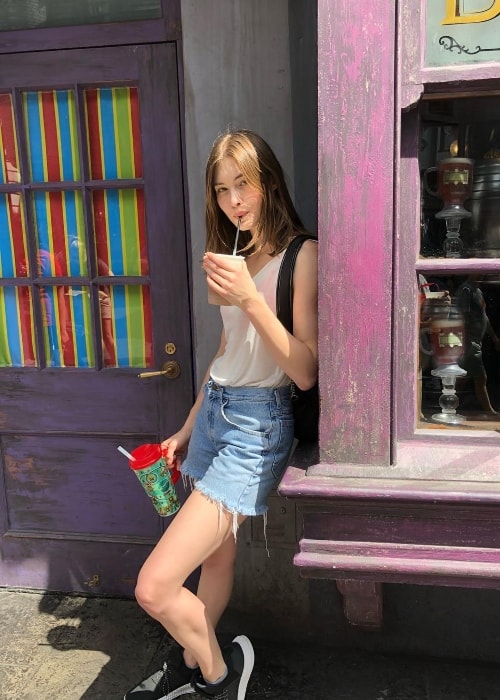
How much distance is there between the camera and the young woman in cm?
187

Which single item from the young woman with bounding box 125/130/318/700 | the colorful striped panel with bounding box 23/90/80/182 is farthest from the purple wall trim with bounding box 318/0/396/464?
the colorful striped panel with bounding box 23/90/80/182

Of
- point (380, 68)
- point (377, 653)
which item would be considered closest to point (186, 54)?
point (380, 68)

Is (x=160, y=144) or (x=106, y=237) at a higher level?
(x=160, y=144)

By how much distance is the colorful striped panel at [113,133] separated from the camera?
2.66m

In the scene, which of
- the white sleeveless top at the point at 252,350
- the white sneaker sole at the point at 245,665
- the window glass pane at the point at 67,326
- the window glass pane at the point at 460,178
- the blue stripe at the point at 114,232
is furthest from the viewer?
the window glass pane at the point at 67,326

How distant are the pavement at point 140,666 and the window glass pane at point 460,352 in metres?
1.26

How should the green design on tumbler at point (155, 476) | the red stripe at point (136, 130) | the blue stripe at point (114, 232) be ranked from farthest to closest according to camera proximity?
the blue stripe at point (114, 232)
the red stripe at point (136, 130)
the green design on tumbler at point (155, 476)

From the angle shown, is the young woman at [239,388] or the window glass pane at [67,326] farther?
the window glass pane at [67,326]

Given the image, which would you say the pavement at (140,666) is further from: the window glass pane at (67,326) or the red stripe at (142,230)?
the red stripe at (142,230)

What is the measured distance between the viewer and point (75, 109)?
8.82 ft

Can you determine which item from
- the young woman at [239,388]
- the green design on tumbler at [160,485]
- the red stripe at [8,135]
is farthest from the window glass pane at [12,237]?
the green design on tumbler at [160,485]

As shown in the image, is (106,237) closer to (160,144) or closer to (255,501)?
(160,144)

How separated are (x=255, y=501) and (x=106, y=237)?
1.41m

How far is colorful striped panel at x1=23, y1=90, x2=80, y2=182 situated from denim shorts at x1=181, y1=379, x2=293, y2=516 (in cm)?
134
